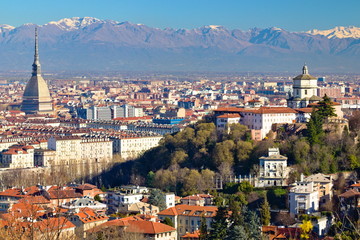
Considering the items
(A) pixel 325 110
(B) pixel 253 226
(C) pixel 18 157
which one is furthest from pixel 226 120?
(B) pixel 253 226

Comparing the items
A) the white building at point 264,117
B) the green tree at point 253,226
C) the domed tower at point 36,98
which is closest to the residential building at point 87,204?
the green tree at point 253,226

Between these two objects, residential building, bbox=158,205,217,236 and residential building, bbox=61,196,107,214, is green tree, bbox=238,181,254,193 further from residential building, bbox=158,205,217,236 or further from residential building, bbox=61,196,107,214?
residential building, bbox=61,196,107,214

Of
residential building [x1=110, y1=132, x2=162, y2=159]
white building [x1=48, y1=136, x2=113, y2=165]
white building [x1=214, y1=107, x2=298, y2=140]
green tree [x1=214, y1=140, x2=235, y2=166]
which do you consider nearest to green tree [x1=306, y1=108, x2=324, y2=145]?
white building [x1=214, y1=107, x2=298, y2=140]

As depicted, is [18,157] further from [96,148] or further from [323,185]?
[323,185]

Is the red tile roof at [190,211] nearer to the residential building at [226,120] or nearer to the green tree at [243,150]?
the green tree at [243,150]

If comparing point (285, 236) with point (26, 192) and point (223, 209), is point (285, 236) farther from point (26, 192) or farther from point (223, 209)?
point (26, 192)

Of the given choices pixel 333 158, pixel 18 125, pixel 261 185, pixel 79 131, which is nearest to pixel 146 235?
pixel 261 185
